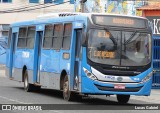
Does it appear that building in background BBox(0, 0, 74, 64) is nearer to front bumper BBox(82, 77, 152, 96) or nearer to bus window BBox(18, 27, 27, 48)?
bus window BBox(18, 27, 27, 48)

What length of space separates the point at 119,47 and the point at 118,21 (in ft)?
2.91

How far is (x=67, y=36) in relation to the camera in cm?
2070

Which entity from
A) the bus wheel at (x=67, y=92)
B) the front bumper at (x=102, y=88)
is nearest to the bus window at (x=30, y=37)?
the bus wheel at (x=67, y=92)

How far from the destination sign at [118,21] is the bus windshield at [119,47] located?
24cm

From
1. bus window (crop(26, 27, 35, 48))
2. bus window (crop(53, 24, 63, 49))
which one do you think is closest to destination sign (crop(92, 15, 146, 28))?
bus window (crop(53, 24, 63, 49))

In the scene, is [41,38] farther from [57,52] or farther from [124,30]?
[124,30]

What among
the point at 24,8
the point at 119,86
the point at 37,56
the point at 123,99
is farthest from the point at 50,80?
the point at 24,8

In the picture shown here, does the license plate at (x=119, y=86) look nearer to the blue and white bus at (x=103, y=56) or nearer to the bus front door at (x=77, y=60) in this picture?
the blue and white bus at (x=103, y=56)

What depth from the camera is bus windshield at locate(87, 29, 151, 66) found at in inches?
750

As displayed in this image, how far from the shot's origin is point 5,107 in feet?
57.1

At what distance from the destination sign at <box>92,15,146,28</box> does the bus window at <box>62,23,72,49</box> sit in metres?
1.54

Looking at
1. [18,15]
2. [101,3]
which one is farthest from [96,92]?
[18,15]

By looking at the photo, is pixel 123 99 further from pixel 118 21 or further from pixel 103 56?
pixel 118 21

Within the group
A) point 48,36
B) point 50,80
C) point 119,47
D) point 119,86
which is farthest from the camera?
point 48,36
